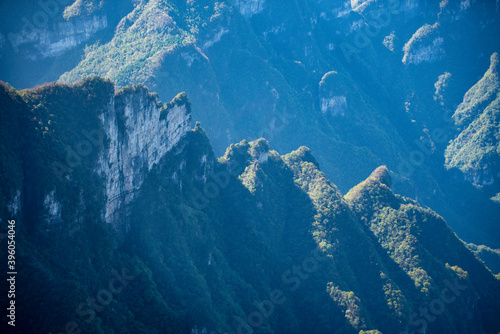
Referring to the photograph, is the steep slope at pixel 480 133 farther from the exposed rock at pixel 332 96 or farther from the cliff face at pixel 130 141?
the cliff face at pixel 130 141

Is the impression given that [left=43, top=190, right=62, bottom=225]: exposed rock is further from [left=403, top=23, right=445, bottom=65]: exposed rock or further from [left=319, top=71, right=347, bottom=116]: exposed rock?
[left=403, top=23, right=445, bottom=65]: exposed rock

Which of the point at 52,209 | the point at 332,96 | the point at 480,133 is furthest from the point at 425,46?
the point at 52,209

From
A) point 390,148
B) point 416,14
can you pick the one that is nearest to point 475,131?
point 390,148

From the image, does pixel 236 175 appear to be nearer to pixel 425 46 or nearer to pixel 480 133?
pixel 480 133

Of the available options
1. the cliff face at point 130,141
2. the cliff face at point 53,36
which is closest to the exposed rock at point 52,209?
the cliff face at point 130,141

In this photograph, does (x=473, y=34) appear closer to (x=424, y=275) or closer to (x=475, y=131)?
(x=475, y=131)

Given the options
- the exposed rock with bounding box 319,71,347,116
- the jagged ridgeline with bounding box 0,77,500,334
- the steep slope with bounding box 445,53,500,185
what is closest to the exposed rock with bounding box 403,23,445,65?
the steep slope with bounding box 445,53,500,185
